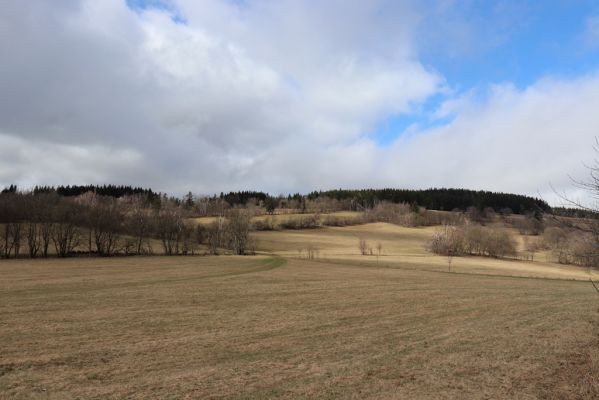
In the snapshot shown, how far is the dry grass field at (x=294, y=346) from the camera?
11.8 metres

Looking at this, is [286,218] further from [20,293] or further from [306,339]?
[306,339]

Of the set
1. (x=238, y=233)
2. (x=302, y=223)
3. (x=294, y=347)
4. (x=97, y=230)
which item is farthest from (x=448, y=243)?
(x=294, y=347)

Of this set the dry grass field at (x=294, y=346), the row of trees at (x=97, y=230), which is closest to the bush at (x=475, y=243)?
the row of trees at (x=97, y=230)

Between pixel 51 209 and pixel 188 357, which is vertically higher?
pixel 51 209

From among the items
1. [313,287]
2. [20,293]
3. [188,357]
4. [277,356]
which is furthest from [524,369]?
[20,293]

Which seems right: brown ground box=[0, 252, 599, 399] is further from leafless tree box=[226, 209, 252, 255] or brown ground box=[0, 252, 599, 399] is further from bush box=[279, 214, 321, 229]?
bush box=[279, 214, 321, 229]

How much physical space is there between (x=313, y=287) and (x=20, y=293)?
75.1 ft

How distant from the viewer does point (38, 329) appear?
770 inches

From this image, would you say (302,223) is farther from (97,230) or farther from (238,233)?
(97,230)

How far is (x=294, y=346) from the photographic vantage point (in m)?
16.7

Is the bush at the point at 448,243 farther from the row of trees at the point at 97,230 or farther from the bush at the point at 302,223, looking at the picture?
the bush at the point at 302,223

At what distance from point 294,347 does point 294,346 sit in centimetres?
17

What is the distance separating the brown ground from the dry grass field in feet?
0.20

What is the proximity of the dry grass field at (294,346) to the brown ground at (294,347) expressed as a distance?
6 cm
